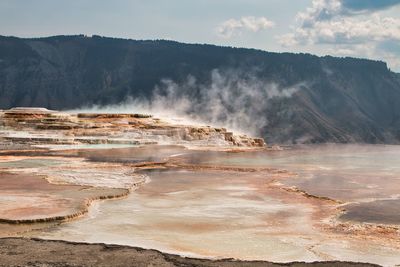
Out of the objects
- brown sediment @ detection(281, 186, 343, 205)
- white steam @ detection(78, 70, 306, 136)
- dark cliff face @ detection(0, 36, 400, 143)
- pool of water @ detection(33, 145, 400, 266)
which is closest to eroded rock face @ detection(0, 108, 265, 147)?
pool of water @ detection(33, 145, 400, 266)

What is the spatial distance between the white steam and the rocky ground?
308 feet

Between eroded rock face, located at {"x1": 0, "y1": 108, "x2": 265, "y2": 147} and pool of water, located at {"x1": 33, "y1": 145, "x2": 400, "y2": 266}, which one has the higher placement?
eroded rock face, located at {"x1": 0, "y1": 108, "x2": 265, "y2": 147}

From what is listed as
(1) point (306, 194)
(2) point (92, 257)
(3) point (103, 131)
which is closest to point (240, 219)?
(2) point (92, 257)

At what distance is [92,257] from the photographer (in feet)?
33.3

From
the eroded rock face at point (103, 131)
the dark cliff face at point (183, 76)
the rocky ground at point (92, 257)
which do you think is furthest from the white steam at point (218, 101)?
the rocky ground at point (92, 257)

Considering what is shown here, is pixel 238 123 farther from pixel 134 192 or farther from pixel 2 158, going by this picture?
pixel 134 192

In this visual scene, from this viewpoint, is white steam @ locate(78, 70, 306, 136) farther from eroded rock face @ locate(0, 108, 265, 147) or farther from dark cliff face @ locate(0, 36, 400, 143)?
eroded rock face @ locate(0, 108, 265, 147)

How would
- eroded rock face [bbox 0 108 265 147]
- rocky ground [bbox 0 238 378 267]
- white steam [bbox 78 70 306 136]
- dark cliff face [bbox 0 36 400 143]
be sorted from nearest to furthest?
rocky ground [bbox 0 238 378 267]
eroded rock face [bbox 0 108 265 147]
white steam [bbox 78 70 306 136]
dark cliff face [bbox 0 36 400 143]

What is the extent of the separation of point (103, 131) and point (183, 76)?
82423 mm

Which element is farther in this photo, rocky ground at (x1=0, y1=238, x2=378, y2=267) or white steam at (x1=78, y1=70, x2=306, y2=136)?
white steam at (x1=78, y1=70, x2=306, y2=136)

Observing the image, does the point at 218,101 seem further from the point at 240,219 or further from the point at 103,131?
the point at 240,219

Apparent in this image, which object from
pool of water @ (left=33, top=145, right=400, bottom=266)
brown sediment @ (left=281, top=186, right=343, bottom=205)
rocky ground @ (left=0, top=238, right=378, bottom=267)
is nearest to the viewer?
rocky ground @ (left=0, top=238, right=378, bottom=267)

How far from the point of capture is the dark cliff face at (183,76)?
12562 cm

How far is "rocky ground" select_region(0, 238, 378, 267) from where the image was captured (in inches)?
386
